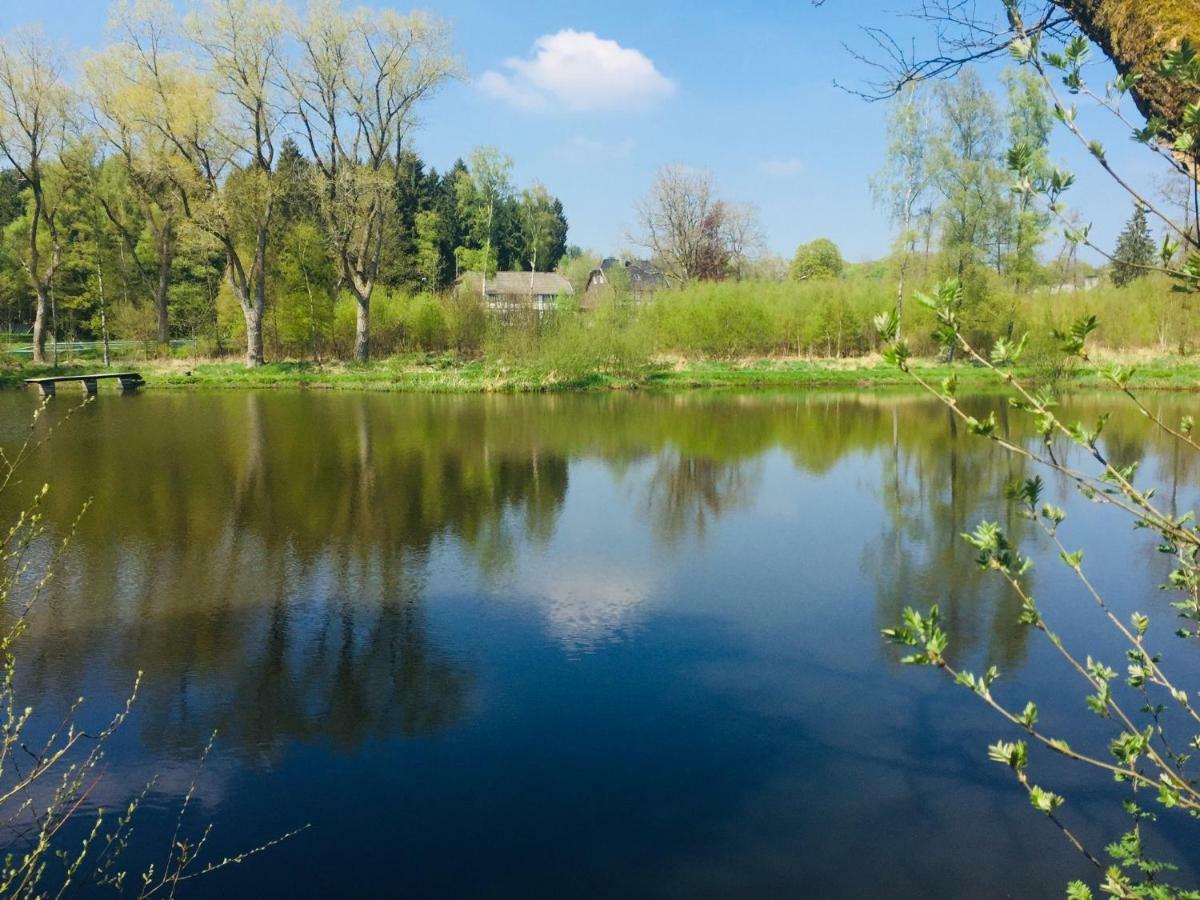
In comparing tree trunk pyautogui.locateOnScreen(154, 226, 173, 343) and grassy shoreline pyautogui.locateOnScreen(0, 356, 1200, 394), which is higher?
tree trunk pyautogui.locateOnScreen(154, 226, 173, 343)

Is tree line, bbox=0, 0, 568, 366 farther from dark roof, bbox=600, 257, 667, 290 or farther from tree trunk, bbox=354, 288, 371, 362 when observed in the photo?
dark roof, bbox=600, 257, 667, 290

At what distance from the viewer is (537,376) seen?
29062 millimetres

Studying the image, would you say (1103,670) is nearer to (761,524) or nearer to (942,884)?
(942,884)

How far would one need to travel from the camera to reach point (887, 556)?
9383mm

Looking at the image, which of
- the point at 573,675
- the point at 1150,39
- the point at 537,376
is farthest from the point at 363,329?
the point at 1150,39

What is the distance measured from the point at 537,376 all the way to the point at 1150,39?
1055 inches

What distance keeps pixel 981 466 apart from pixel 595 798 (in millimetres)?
11885

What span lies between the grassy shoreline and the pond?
15.7m

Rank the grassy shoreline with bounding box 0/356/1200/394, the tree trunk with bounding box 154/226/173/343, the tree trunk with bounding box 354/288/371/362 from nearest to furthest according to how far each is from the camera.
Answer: the grassy shoreline with bounding box 0/356/1200/394 → the tree trunk with bounding box 354/288/371/362 → the tree trunk with bounding box 154/226/173/343

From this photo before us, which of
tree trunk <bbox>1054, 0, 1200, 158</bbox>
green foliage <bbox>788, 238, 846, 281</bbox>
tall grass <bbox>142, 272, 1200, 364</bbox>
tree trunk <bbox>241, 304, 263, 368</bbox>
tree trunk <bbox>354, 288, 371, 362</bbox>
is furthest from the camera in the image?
green foliage <bbox>788, 238, 846, 281</bbox>

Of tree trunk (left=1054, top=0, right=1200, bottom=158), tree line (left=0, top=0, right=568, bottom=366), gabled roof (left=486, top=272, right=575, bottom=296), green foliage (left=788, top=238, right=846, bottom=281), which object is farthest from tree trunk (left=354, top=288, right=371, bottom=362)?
green foliage (left=788, top=238, right=846, bottom=281)

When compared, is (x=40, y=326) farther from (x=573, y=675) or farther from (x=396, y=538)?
(x=573, y=675)

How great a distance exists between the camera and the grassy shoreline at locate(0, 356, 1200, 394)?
95.1ft

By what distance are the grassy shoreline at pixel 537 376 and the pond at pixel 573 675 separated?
1565 centimetres
